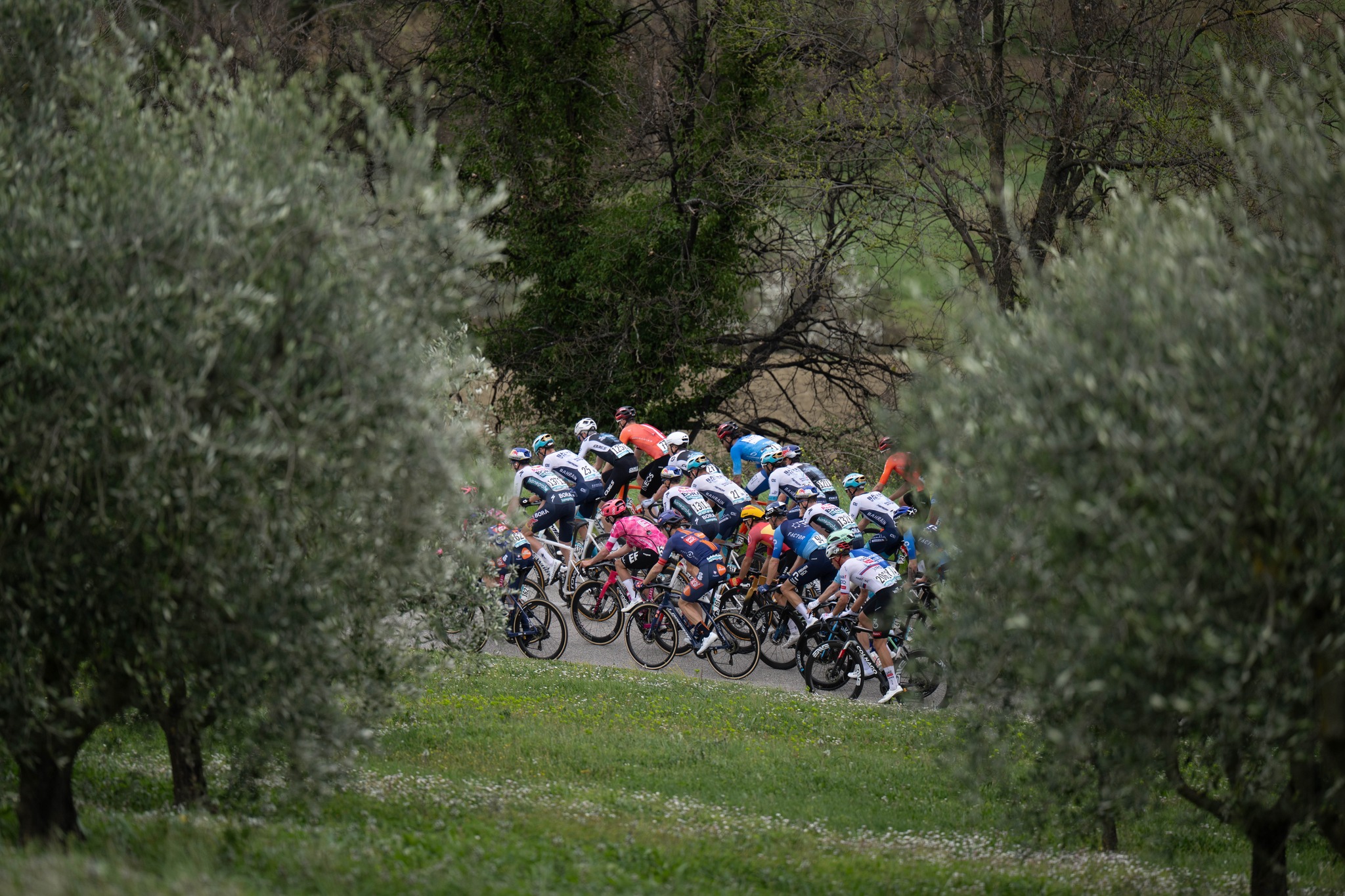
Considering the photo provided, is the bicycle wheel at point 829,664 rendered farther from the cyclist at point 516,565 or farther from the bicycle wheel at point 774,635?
the cyclist at point 516,565

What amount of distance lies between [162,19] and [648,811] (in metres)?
19.7

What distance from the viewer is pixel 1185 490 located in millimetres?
5727

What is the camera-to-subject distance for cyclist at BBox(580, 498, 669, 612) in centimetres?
1673

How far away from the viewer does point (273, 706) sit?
6887 millimetres

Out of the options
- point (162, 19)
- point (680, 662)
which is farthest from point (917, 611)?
point (162, 19)

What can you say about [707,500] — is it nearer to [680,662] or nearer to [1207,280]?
[680,662]

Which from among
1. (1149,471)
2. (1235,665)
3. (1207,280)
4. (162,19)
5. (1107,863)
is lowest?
(1107,863)

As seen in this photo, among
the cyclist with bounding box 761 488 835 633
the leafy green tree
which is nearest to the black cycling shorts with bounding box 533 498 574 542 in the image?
the cyclist with bounding box 761 488 835 633

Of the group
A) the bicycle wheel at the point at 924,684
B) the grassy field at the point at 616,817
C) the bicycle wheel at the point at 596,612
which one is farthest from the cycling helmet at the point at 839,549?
the bicycle wheel at the point at 596,612

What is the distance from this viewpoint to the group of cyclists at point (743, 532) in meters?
15.1

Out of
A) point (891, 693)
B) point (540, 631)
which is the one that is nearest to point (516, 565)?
point (540, 631)

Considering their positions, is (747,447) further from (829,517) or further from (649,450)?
(829,517)

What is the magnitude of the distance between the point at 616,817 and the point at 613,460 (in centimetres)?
1157

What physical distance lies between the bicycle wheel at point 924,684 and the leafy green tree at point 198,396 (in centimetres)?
406
